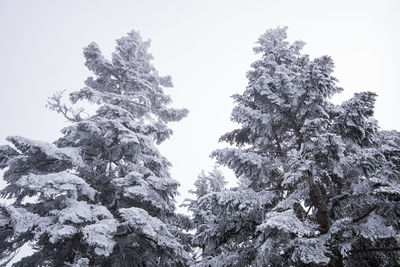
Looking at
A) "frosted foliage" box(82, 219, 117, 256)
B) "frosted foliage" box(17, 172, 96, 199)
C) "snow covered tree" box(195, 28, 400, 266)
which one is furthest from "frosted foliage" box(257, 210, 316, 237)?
"frosted foliage" box(17, 172, 96, 199)

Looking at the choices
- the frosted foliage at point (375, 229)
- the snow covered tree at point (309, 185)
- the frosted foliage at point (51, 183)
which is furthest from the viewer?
the frosted foliage at point (51, 183)

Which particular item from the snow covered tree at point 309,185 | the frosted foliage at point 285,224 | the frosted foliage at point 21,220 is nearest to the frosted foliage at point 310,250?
the snow covered tree at point 309,185

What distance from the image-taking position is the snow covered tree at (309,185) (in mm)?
5000

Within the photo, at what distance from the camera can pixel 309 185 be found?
620 centimetres

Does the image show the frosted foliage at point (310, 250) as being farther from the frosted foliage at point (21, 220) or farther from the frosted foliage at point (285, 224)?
the frosted foliage at point (21, 220)

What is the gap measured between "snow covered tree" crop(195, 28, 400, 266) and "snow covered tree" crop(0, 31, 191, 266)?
7.88 ft

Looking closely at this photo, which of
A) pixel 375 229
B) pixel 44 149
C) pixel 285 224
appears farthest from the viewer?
pixel 44 149

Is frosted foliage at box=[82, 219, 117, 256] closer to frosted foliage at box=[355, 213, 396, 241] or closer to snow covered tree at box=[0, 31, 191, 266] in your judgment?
snow covered tree at box=[0, 31, 191, 266]

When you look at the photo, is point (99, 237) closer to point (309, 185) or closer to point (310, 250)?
point (310, 250)

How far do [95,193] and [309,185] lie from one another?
Answer: 21.1 feet

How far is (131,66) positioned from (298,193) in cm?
1067

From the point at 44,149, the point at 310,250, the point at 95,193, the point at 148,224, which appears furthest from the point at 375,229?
the point at 44,149

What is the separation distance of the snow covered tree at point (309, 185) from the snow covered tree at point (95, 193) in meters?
2.40

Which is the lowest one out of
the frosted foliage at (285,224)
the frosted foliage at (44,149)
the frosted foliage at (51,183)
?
the frosted foliage at (285,224)
